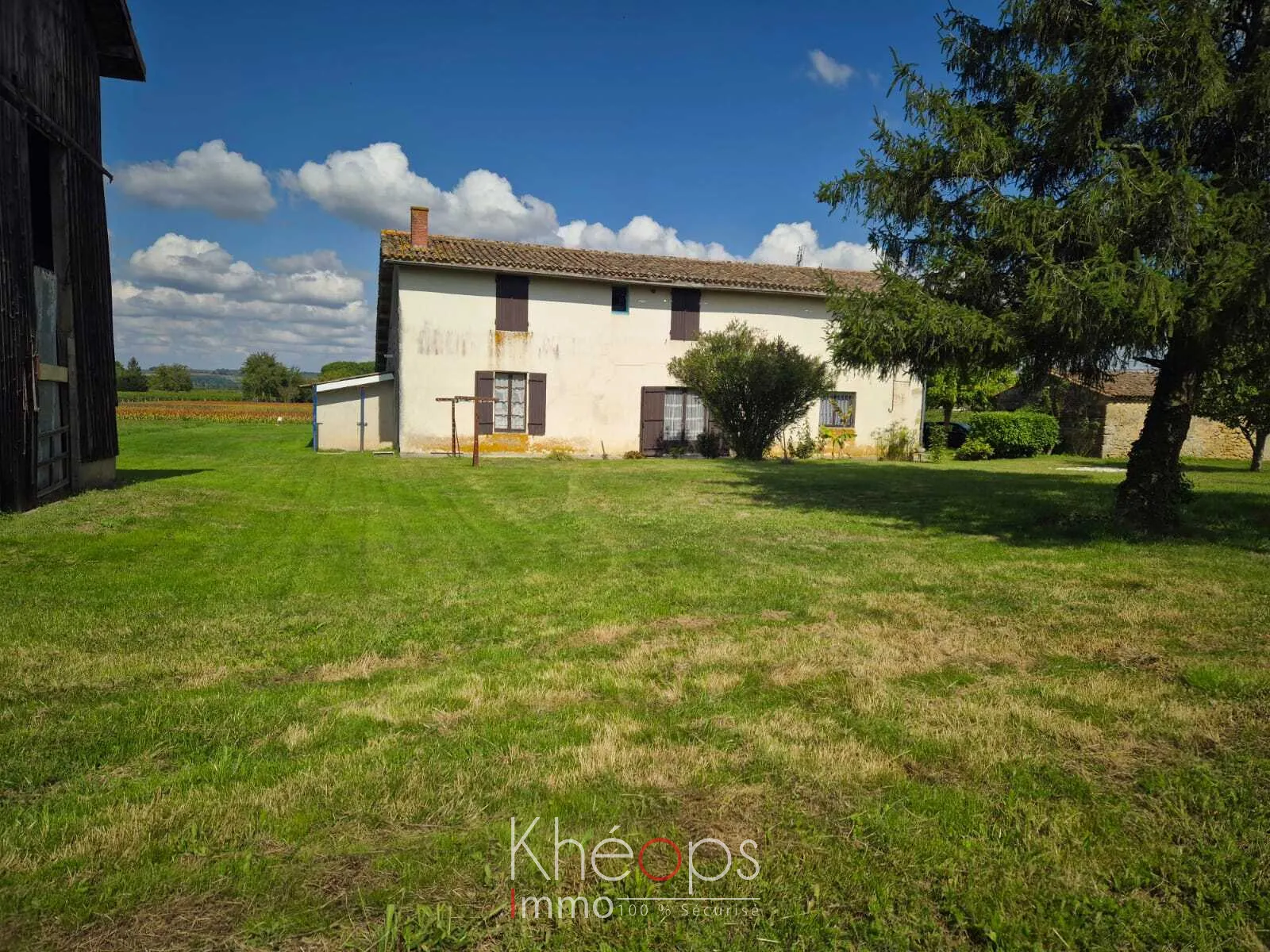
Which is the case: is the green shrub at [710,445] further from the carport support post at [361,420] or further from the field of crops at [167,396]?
the field of crops at [167,396]

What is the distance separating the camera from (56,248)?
1083 cm

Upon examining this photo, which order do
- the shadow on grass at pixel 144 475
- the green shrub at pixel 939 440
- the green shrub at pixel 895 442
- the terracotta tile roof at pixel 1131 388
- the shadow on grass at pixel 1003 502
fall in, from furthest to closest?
1. the green shrub at pixel 939 440
2. the terracotta tile roof at pixel 1131 388
3. the green shrub at pixel 895 442
4. the shadow on grass at pixel 144 475
5. the shadow on grass at pixel 1003 502

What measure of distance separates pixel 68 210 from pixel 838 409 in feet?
64.7

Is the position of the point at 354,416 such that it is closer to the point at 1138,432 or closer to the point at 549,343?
the point at 549,343

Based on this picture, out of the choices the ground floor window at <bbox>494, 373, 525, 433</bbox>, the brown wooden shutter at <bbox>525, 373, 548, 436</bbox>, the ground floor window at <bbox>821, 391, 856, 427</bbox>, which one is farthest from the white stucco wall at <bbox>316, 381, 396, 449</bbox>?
the ground floor window at <bbox>821, 391, 856, 427</bbox>

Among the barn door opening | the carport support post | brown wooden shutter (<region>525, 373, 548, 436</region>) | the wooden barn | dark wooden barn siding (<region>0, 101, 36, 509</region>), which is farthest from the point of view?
the carport support post

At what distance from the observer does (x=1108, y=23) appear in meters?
8.02

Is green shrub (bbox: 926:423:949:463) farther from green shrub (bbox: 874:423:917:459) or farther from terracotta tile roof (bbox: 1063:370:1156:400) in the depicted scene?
terracotta tile roof (bbox: 1063:370:1156:400)

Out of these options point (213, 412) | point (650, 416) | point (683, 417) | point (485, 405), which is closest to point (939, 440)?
point (683, 417)

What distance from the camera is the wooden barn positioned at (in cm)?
895

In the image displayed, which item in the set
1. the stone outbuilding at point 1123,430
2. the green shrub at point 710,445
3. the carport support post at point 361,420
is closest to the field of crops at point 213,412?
the carport support post at point 361,420

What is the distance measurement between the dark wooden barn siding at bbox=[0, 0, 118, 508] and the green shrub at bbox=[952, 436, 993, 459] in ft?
78.6

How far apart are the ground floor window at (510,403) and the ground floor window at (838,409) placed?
31.4 feet

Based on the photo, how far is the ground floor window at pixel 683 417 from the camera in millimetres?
22734
